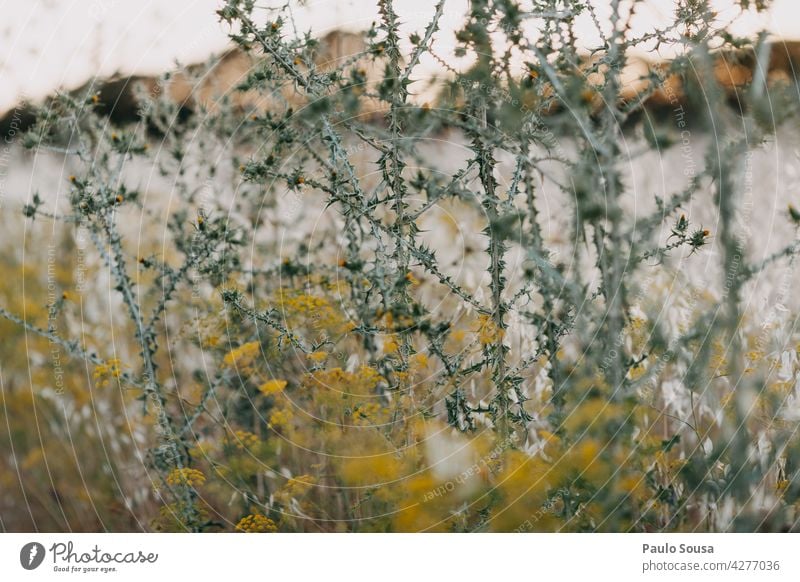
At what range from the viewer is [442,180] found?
2693 millimetres

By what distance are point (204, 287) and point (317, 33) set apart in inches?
36.8

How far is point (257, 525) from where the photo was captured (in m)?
2.41

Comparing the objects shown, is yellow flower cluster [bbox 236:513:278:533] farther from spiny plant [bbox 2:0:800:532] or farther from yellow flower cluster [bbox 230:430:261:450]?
yellow flower cluster [bbox 230:430:261:450]

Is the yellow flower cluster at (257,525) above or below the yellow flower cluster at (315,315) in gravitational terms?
below

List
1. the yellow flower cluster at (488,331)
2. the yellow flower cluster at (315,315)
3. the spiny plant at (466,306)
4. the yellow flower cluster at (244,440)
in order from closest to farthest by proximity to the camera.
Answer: the yellow flower cluster at (488,331) < the spiny plant at (466,306) < the yellow flower cluster at (315,315) < the yellow flower cluster at (244,440)

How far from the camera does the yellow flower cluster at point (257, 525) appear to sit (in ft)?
7.78

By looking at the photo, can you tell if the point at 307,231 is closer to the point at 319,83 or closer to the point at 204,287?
the point at 204,287

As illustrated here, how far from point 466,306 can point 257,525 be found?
3.12 feet
